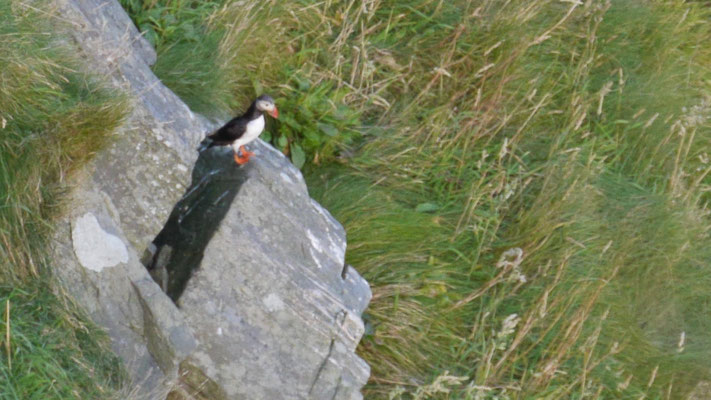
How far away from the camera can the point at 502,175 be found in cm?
618

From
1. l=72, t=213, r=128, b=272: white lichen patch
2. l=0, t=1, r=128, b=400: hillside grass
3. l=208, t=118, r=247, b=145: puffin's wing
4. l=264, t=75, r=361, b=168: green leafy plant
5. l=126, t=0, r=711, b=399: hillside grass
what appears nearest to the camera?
l=0, t=1, r=128, b=400: hillside grass

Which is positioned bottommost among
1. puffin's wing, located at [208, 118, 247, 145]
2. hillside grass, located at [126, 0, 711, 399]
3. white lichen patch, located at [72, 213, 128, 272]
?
hillside grass, located at [126, 0, 711, 399]

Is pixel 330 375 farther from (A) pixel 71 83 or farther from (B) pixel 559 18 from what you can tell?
(B) pixel 559 18

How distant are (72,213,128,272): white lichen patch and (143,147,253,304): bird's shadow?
363 mm

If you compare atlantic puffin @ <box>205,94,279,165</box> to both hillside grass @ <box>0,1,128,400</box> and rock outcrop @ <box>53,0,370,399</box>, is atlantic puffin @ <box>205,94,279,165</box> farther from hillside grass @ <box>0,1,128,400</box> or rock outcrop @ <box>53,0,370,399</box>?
hillside grass @ <box>0,1,128,400</box>

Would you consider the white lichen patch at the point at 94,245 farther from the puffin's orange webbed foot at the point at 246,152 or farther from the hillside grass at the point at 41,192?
the puffin's orange webbed foot at the point at 246,152

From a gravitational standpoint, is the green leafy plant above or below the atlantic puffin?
below

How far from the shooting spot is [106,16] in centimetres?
500

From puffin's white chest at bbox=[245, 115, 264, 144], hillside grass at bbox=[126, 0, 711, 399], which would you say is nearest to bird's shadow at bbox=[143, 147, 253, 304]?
puffin's white chest at bbox=[245, 115, 264, 144]

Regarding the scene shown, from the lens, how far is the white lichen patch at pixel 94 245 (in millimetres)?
4172

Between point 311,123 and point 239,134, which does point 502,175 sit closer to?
point 311,123

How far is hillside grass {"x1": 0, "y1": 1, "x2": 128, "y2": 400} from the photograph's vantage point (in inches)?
141

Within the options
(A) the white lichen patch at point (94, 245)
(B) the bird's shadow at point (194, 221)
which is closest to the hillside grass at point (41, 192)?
(A) the white lichen patch at point (94, 245)

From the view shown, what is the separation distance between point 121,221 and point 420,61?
312cm
